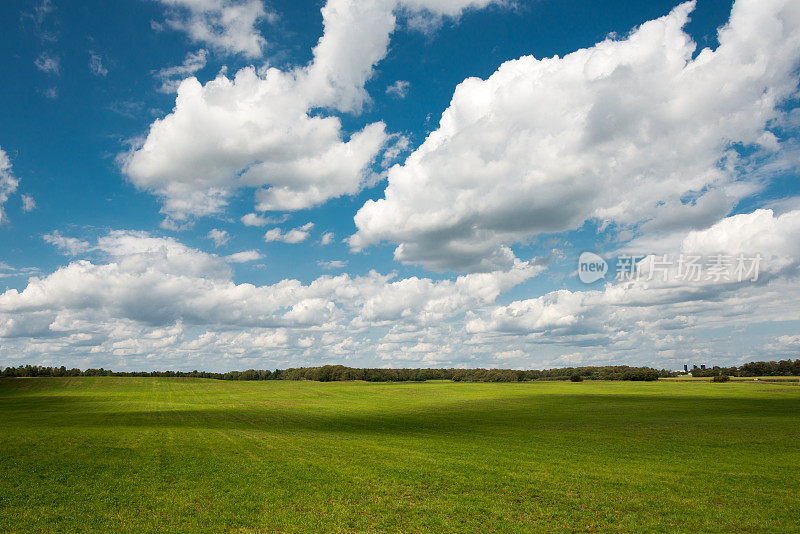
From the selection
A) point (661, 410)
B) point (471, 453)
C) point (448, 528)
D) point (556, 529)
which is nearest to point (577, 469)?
point (471, 453)

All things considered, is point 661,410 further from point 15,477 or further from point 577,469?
point 15,477

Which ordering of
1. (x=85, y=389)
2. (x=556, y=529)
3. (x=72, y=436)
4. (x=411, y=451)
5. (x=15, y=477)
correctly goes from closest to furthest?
(x=556, y=529) < (x=15, y=477) < (x=411, y=451) < (x=72, y=436) < (x=85, y=389)

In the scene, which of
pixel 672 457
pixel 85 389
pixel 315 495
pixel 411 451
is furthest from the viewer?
pixel 85 389

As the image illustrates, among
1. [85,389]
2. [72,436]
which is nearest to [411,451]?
[72,436]

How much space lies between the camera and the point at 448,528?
63.6ft

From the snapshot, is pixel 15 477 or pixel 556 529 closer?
pixel 556 529

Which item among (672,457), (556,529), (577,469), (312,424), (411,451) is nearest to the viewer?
(556,529)

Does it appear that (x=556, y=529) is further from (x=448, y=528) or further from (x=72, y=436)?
(x=72, y=436)

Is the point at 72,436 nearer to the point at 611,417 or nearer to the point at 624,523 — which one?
the point at 624,523

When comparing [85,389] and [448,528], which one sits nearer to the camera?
[448,528]

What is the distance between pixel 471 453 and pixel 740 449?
23.7 m

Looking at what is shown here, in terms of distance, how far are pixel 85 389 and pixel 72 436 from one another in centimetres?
12003

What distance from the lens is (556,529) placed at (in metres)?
19.2

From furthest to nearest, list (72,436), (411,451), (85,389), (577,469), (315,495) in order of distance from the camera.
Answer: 1. (85,389)
2. (72,436)
3. (411,451)
4. (577,469)
5. (315,495)
